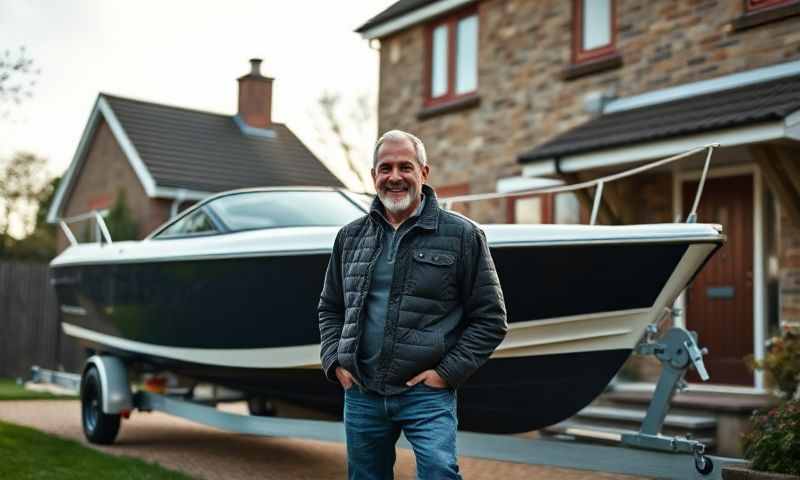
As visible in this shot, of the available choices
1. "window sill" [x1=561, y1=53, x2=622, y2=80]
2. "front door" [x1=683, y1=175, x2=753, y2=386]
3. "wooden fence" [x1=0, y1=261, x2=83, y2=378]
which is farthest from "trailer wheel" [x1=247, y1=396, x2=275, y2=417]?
"wooden fence" [x1=0, y1=261, x2=83, y2=378]

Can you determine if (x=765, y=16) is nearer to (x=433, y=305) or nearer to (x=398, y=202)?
(x=398, y=202)

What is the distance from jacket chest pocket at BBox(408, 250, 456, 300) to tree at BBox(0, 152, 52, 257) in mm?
38366

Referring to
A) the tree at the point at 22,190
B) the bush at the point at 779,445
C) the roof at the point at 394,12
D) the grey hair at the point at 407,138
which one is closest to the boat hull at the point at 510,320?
the bush at the point at 779,445

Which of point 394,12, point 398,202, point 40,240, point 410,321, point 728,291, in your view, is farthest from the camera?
point 40,240

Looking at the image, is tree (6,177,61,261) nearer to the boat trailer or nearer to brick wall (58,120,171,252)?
brick wall (58,120,171,252)

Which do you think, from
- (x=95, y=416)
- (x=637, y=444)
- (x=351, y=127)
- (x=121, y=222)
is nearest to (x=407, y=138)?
(x=637, y=444)

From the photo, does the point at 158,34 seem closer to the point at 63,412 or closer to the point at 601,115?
the point at 63,412

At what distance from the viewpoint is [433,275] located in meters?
3.54

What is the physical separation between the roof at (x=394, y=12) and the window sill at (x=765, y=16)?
185 inches

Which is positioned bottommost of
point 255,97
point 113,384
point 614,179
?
point 113,384

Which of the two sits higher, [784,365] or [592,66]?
[592,66]

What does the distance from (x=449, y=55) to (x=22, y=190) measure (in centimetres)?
3071

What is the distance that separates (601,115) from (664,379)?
556cm

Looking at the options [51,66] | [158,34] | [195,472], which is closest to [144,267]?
[195,472]
